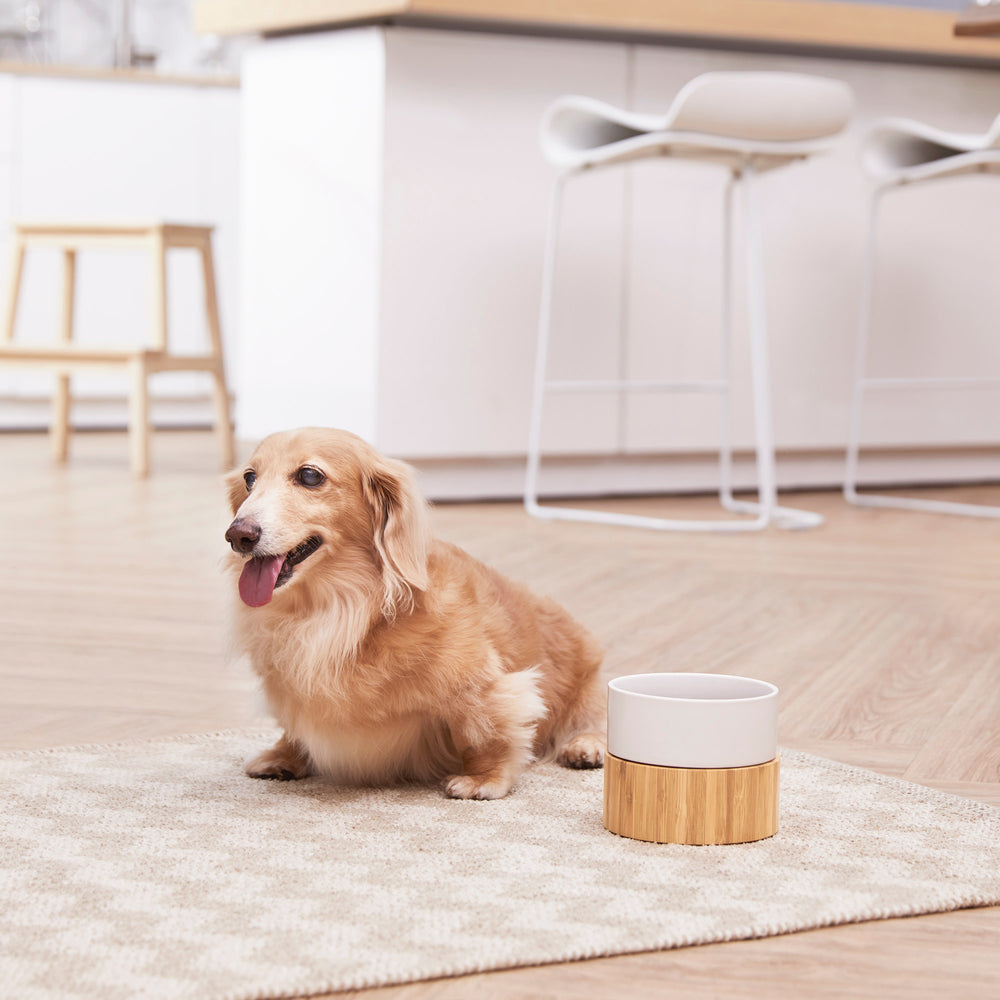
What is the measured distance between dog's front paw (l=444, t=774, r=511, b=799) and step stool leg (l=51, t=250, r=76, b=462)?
3.44 meters

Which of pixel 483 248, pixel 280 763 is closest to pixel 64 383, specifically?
pixel 483 248

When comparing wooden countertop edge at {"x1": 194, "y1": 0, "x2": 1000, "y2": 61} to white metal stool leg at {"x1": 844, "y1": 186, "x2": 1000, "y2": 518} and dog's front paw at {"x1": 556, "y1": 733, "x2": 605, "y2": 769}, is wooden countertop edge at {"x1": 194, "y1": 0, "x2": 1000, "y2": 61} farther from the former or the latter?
dog's front paw at {"x1": 556, "y1": 733, "x2": 605, "y2": 769}

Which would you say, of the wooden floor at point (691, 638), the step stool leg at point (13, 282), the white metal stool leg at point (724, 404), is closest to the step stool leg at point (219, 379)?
the step stool leg at point (13, 282)

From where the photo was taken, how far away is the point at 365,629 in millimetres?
1413

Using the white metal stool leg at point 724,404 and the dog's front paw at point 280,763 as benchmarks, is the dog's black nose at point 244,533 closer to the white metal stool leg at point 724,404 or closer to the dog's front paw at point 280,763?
the dog's front paw at point 280,763

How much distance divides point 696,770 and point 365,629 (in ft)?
1.09

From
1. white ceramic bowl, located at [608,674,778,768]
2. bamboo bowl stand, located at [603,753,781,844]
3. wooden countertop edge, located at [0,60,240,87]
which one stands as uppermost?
wooden countertop edge, located at [0,60,240,87]

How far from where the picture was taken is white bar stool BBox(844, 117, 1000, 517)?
139 inches

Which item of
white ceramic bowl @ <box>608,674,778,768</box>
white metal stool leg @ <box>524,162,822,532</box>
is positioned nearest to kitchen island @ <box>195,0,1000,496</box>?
white metal stool leg @ <box>524,162,822,532</box>

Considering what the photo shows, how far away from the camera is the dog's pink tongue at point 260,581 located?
1.38m

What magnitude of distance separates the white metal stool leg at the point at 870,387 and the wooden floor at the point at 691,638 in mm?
128

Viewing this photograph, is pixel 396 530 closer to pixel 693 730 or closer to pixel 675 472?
pixel 693 730

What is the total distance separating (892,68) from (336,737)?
3.33m

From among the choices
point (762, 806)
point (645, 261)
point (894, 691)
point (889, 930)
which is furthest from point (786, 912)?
point (645, 261)
